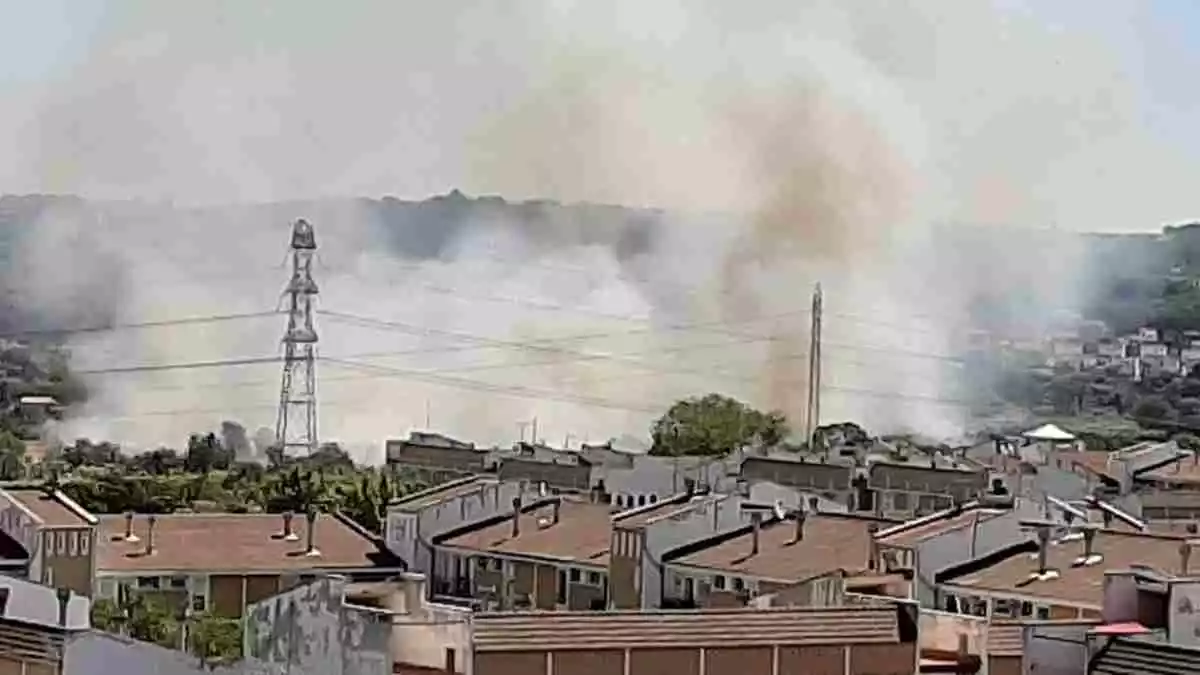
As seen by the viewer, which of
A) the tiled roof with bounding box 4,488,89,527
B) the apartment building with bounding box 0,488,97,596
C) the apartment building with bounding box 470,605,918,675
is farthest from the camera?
the tiled roof with bounding box 4,488,89,527

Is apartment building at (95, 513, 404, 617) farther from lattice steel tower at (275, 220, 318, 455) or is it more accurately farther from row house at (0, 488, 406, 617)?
lattice steel tower at (275, 220, 318, 455)

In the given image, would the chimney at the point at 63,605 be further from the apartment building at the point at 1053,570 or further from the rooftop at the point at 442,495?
the rooftop at the point at 442,495

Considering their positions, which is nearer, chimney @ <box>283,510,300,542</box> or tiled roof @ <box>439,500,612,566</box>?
tiled roof @ <box>439,500,612,566</box>

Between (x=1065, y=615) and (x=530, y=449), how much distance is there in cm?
1507

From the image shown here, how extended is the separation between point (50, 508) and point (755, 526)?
3.74m

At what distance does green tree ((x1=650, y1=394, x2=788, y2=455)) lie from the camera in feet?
98.0

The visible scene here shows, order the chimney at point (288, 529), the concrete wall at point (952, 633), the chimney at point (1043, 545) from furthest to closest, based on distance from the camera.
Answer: the chimney at point (288, 529), the chimney at point (1043, 545), the concrete wall at point (952, 633)

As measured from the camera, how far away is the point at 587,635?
8.30 metres

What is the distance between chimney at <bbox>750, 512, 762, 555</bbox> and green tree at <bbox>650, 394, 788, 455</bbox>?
1329 cm

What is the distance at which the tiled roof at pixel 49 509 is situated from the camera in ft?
46.6

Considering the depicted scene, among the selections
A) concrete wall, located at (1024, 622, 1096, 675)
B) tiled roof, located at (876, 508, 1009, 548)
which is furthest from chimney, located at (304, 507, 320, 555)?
concrete wall, located at (1024, 622, 1096, 675)

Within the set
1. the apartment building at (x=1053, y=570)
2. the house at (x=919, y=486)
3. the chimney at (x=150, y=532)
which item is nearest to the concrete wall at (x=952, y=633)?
the apartment building at (x=1053, y=570)

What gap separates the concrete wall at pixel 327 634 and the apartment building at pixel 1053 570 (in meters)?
4.44

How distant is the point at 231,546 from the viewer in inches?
614
